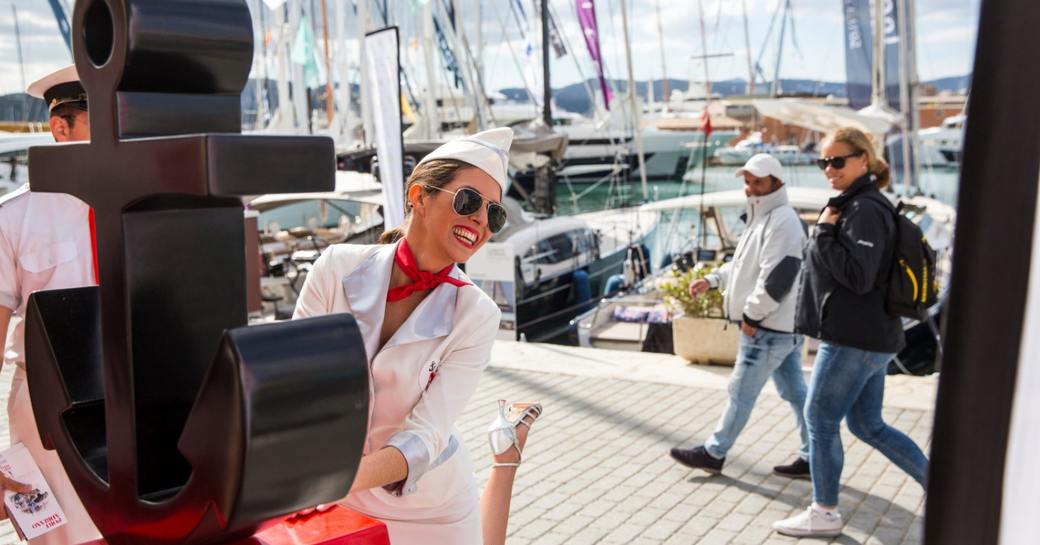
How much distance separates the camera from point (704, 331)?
8.88 meters

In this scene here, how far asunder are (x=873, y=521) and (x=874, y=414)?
2.15 ft

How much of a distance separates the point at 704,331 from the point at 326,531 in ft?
24.2

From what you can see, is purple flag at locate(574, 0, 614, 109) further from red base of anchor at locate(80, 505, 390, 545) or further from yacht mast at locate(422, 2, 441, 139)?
red base of anchor at locate(80, 505, 390, 545)

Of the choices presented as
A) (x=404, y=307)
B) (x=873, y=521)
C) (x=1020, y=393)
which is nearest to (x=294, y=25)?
(x=873, y=521)

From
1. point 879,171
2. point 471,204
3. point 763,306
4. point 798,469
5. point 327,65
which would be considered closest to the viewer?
point 471,204

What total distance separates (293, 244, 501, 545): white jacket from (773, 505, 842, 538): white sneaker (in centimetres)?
Result: 306

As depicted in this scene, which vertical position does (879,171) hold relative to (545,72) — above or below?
below

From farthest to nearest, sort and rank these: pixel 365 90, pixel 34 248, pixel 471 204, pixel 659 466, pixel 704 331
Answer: pixel 365 90, pixel 704 331, pixel 659 466, pixel 34 248, pixel 471 204

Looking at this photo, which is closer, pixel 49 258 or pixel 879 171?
pixel 49 258

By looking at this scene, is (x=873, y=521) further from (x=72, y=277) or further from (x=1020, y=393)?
(x=1020, y=393)

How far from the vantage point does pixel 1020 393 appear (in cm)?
87

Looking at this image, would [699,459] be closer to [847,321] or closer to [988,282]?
[847,321]

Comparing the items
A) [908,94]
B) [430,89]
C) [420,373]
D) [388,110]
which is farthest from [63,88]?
[430,89]

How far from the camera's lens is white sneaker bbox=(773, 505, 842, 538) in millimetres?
5066
